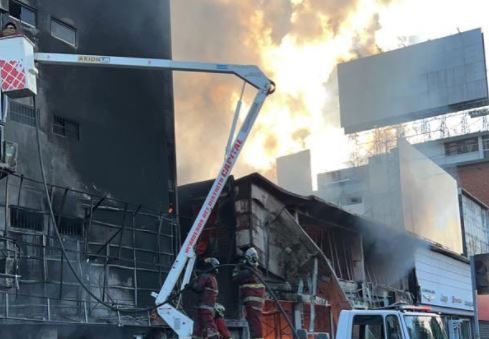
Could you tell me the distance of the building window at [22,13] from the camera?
1021 centimetres

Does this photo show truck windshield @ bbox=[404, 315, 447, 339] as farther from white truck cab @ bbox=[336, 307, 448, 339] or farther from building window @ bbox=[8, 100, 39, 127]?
building window @ bbox=[8, 100, 39, 127]

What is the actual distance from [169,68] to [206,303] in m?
3.26

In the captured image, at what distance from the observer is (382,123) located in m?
44.4

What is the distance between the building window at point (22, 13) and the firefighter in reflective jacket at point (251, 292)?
5.24m

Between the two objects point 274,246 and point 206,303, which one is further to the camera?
point 274,246

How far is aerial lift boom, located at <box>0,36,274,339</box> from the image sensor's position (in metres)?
7.12

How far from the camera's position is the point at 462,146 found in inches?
2031

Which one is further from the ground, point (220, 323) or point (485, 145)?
point (485, 145)

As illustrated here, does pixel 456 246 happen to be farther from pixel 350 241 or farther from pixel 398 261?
pixel 350 241

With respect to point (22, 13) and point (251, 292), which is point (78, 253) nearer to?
point (251, 292)

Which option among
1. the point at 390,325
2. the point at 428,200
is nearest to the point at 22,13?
the point at 390,325

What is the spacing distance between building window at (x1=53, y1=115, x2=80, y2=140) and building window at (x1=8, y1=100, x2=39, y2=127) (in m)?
0.56

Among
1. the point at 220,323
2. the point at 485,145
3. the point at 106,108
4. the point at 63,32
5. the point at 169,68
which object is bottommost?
the point at 220,323

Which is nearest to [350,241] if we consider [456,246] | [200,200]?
[200,200]
